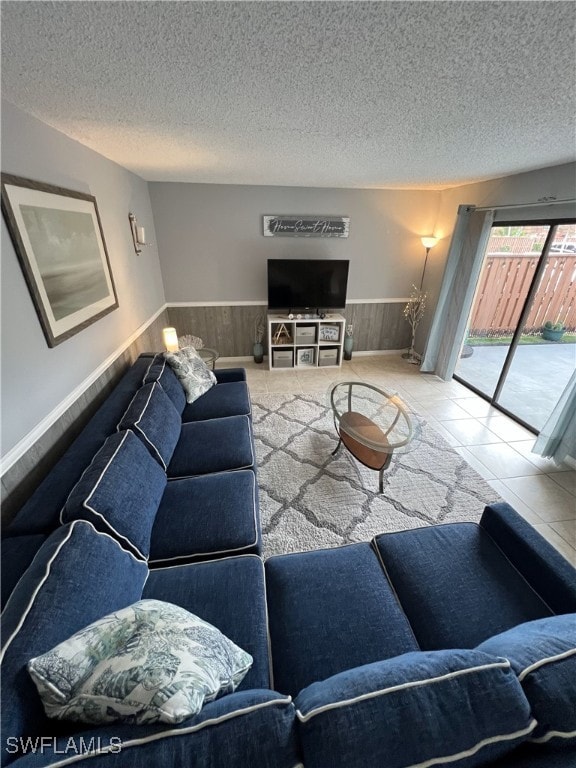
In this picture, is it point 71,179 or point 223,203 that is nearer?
point 71,179

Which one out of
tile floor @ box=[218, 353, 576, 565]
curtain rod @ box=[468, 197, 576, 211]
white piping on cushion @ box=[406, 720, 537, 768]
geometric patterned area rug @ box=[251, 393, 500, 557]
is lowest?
geometric patterned area rug @ box=[251, 393, 500, 557]

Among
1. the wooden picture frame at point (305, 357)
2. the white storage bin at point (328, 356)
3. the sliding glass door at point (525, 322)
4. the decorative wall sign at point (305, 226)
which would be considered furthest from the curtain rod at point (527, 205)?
the wooden picture frame at point (305, 357)

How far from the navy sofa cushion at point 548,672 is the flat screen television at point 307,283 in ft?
11.9

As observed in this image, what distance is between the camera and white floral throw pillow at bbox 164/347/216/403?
2.48 m

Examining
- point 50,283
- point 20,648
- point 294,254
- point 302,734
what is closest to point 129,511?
point 20,648

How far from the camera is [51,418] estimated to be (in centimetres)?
165

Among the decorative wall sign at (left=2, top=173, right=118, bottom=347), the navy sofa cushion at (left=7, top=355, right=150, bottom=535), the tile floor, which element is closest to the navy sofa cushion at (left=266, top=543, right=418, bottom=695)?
the navy sofa cushion at (left=7, top=355, right=150, bottom=535)

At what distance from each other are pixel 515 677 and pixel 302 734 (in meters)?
0.49

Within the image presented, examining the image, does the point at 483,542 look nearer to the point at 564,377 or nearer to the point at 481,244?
the point at 481,244

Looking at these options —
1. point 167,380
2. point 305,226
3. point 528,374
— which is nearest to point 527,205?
point 528,374

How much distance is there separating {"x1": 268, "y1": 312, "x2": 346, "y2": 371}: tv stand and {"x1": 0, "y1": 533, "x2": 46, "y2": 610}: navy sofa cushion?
313 centimetres

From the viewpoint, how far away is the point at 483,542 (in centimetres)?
139

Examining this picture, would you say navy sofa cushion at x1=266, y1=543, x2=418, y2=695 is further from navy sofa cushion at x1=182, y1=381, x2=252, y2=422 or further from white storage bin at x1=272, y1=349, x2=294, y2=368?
white storage bin at x1=272, y1=349, x2=294, y2=368

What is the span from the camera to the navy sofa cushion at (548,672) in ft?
2.17
